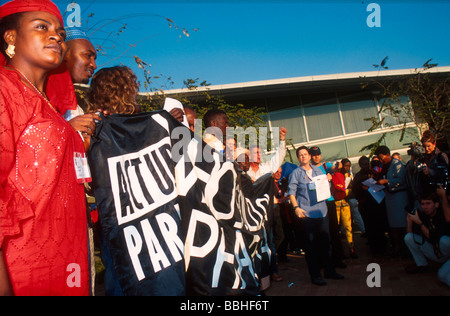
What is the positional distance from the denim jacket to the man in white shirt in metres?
0.63

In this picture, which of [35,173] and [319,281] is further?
[319,281]

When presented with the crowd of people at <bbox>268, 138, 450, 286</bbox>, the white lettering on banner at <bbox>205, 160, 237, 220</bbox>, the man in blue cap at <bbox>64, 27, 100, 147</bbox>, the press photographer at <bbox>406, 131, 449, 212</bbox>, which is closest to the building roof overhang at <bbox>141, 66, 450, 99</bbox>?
the crowd of people at <bbox>268, 138, 450, 286</bbox>

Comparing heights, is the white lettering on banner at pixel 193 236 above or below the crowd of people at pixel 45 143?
below

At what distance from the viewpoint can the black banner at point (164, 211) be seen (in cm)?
168

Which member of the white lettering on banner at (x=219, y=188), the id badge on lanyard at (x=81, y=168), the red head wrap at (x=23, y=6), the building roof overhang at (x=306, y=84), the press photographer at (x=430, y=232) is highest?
the building roof overhang at (x=306, y=84)

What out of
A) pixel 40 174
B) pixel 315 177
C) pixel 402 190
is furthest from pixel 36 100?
pixel 402 190

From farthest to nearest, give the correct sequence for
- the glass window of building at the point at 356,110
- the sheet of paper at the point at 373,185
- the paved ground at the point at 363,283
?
1. the glass window of building at the point at 356,110
2. the sheet of paper at the point at 373,185
3. the paved ground at the point at 363,283

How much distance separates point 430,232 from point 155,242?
472 cm

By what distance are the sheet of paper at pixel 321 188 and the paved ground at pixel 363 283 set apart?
4.22ft

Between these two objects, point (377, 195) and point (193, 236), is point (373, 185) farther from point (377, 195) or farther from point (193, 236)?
point (193, 236)

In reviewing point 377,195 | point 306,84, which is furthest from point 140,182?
point 306,84

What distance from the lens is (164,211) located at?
5.87ft

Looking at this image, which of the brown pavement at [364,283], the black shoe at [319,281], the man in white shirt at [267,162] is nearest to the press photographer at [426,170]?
the brown pavement at [364,283]

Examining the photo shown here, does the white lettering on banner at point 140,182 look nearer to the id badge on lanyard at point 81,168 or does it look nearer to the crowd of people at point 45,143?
the crowd of people at point 45,143
